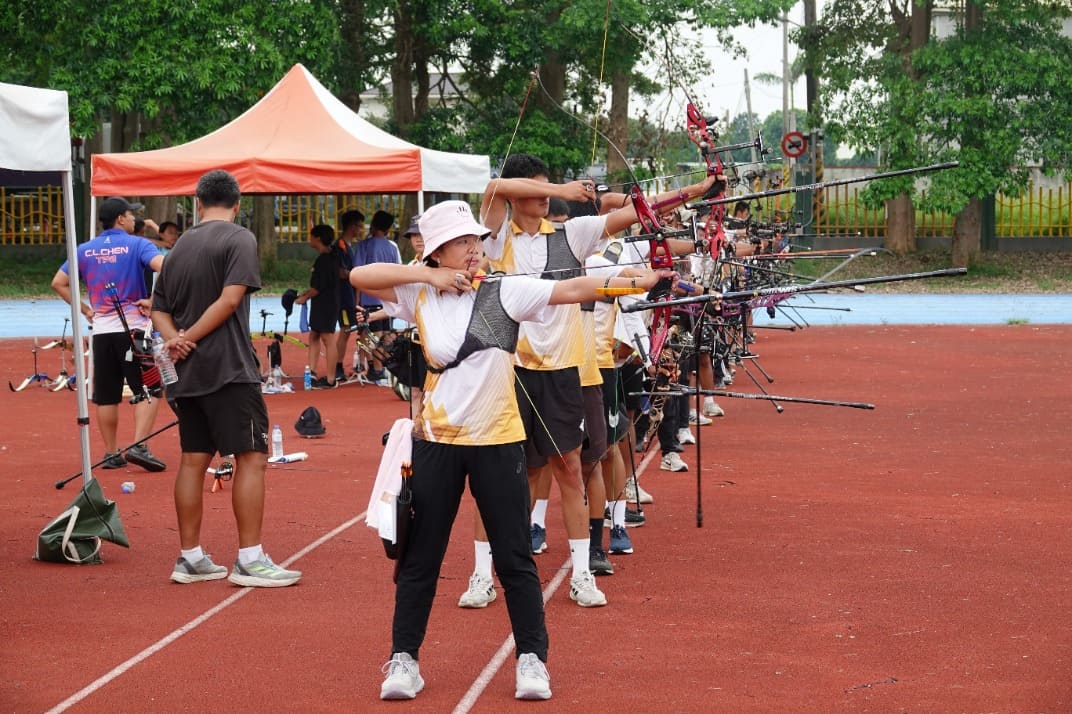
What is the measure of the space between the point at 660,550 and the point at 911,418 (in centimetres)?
613

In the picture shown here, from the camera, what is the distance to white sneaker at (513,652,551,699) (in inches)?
206

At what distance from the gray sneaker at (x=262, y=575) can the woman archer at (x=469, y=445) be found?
1878 mm

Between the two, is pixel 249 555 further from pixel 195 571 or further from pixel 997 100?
pixel 997 100

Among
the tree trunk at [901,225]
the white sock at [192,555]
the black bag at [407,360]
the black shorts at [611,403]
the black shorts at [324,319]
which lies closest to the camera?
the black bag at [407,360]

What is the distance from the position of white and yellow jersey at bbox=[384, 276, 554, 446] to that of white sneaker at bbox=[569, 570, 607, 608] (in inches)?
59.5

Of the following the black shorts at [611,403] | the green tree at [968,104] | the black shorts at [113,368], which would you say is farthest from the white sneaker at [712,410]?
the green tree at [968,104]

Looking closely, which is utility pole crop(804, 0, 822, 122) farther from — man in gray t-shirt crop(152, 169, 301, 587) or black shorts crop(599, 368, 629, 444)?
man in gray t-shirt crop(152, 169, 301, 587)

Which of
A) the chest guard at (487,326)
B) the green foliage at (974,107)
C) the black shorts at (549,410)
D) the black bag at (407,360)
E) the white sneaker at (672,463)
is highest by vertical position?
the green foliage at (974,107)

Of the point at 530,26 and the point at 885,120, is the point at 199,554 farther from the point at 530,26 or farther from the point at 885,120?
the point at 885,120

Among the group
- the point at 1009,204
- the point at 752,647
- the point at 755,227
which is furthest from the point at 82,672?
the point at 1009,204

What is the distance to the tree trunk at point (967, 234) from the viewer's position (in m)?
33.3

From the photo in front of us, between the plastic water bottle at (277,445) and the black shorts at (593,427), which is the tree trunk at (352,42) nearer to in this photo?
the plastic water bottle at (277,445)

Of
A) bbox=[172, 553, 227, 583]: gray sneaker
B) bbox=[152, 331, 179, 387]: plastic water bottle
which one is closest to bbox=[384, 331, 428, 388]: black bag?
bbox=[152, 331, 179, 387]: plastic water bottle

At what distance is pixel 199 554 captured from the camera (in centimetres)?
722
